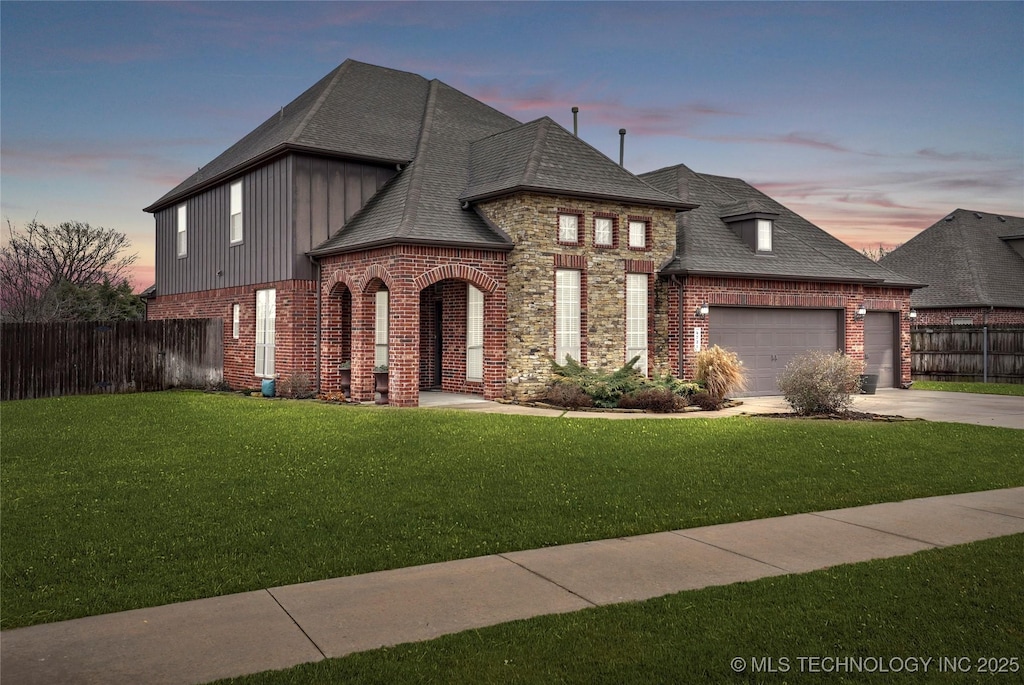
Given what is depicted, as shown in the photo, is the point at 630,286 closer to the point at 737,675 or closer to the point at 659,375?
the point at 659,375

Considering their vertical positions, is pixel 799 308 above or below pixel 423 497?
above

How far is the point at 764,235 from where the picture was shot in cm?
2402

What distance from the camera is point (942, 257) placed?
3519cm

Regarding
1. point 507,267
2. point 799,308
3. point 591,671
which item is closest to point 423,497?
point 591,671

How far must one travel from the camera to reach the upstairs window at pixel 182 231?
1064 inches

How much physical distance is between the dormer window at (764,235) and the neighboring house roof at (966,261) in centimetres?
1280

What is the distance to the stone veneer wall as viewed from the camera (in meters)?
19.5

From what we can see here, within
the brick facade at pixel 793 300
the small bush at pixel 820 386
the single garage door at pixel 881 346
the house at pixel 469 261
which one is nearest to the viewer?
the small bush at pixel 820 386

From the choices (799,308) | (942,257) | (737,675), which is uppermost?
(942,257)

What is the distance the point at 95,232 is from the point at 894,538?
40.0 meters

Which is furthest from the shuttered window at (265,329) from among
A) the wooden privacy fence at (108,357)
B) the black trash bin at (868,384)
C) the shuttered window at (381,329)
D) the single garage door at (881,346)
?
the single garage door at (881,346)

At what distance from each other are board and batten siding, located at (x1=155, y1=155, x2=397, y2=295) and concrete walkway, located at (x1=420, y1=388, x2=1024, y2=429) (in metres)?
5.11

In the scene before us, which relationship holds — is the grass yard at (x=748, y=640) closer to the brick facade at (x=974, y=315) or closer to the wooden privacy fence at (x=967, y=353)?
the wooden privacy fence at (x=967, y=353)

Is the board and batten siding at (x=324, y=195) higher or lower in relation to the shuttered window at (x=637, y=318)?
higher
